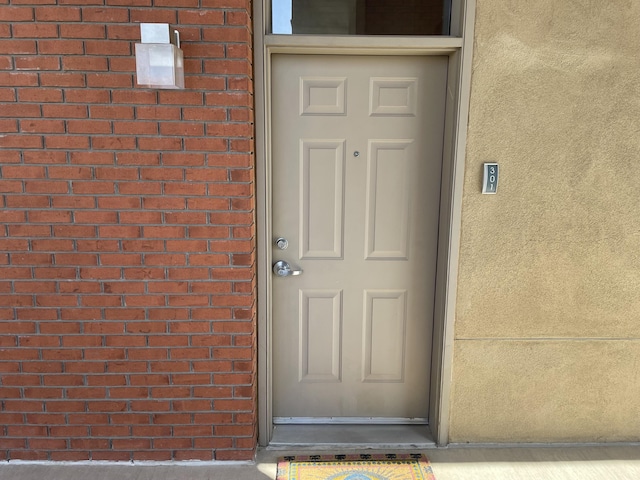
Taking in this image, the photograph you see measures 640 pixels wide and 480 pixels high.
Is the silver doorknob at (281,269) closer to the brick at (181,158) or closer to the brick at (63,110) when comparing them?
the brick at (181,158)

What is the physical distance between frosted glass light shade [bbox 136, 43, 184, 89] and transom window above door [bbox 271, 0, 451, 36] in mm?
701

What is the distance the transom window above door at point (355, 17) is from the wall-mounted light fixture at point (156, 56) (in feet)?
2.25

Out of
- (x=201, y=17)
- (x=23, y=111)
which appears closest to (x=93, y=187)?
(x=23, y=111)

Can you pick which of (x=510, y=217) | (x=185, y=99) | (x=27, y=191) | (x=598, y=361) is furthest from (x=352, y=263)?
(x=27, y=191)

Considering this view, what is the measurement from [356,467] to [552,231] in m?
1.64

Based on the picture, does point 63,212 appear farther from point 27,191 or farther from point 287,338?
point 287,338

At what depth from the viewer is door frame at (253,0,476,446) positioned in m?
2.52

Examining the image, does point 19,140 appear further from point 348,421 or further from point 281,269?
point 348,421

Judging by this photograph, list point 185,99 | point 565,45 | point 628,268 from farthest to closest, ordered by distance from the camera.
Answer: point 628,268 < point 565,45 < point 185,99

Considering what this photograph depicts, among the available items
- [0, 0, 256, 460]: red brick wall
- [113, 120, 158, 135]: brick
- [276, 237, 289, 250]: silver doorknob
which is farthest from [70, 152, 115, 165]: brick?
[276, 237, 289, 250]: silver doorknob

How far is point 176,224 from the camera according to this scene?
8.04 ft

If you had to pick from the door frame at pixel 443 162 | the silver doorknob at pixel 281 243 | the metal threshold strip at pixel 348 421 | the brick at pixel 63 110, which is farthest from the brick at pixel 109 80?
the metal threshold strip at pixel 348 421

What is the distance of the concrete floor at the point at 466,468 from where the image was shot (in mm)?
2580

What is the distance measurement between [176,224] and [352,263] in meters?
1.02
